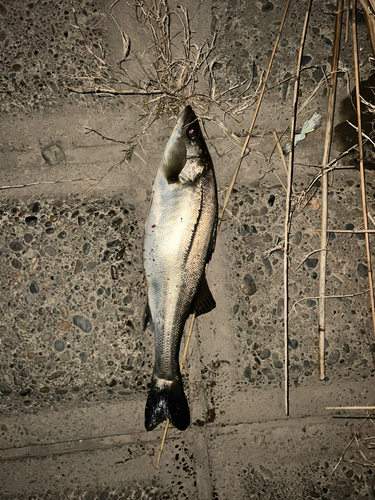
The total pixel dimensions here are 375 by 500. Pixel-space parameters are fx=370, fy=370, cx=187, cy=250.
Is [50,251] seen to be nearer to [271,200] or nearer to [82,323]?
[82,323]

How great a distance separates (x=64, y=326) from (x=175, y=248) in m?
0.70

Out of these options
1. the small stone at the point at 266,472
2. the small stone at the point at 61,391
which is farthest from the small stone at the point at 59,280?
the small stone at the point at 266,472

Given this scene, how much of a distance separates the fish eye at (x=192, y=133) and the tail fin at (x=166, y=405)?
1202mm

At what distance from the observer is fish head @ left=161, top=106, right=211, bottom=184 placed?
70.6 inches

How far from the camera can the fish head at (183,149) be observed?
1.79 meters

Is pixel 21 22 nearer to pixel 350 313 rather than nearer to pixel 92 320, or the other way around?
pixel 92 320

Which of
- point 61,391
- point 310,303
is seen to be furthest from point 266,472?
point 61,391

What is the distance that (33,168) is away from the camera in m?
1.97

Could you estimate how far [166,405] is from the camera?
1.81 metres

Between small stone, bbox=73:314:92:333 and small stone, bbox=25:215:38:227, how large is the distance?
0.53 m

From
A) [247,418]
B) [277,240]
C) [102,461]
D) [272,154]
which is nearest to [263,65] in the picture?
[272,154]

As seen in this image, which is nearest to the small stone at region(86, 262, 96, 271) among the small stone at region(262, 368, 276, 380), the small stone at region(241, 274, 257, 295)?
the small stone at region(241, 274, 257, 295)

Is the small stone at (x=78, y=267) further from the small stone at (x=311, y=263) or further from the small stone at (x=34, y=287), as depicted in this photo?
the small stone at (x=311, y=263)

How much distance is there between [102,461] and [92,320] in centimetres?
72
